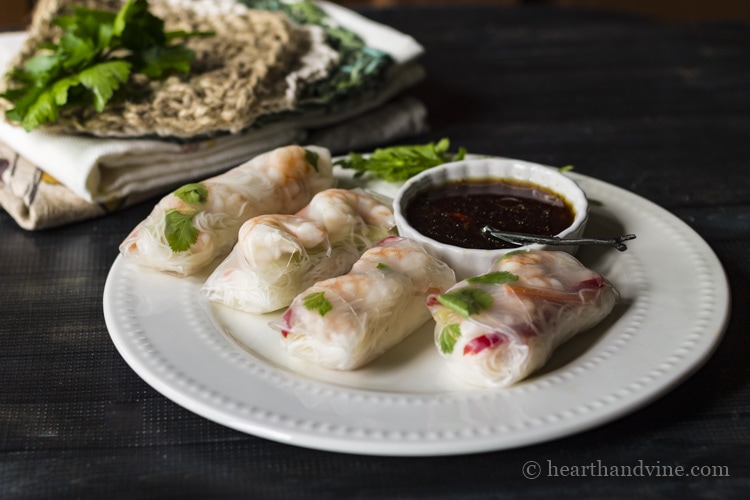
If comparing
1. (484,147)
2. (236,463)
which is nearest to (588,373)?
(236,463)

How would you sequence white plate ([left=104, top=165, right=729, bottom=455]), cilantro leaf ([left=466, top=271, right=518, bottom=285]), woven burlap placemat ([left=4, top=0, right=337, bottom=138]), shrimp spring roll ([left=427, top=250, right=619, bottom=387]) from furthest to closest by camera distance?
woven burlap placemat ([left=4, top=0, right=337, bottom=138]) < cilantro leaf ([left=466, top=271, right=518, bottom=285]) < shrimp spring roll ([left=427, top=250, right=619, bottom=387]) < white plate ([left=104, top=165, right=729, bottom=455])

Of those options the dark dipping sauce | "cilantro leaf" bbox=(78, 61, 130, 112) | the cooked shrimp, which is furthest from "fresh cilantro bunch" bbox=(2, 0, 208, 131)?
the dark dipping sauce

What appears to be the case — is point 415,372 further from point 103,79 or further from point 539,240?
point 103,79

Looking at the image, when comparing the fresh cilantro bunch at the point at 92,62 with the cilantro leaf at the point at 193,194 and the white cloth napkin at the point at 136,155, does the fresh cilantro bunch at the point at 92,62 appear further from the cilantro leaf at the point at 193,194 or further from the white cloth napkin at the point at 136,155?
the cilantro leaf at the point at 193,194

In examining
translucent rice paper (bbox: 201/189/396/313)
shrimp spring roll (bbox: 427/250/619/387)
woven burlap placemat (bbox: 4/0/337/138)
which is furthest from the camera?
woven burlap placemat (bbox: 4/0/337/138)

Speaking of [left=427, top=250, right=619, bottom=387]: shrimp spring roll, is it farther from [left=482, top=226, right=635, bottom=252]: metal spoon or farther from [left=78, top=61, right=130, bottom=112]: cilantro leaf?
[left=78, top=61, right=130, bottom=112]: cilantro leaf
